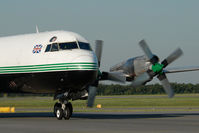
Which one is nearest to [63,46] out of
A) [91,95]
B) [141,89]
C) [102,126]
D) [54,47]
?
[54,47]

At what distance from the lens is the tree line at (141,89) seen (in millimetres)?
136125

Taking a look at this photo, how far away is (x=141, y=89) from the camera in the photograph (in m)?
141

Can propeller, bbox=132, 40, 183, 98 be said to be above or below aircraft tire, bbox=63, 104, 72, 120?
above

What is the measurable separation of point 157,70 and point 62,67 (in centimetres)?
728

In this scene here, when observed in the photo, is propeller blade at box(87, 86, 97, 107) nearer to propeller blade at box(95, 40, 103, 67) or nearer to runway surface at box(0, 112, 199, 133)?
runway surface at box(0, 112, 199, 133)

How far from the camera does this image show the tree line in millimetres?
136125

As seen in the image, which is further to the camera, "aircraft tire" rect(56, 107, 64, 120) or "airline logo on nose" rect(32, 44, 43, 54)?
"aircraft tire" rect(56, 107, 64, 120)

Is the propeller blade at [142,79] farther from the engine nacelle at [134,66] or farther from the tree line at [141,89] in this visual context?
the tree line at [141,89]

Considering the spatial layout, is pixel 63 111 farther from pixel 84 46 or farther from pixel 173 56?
pixel 173 56

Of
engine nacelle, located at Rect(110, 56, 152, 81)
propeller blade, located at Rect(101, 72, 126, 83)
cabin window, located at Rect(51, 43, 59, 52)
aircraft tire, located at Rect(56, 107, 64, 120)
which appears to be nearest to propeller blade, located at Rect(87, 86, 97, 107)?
propeller blade, located at Rect(101, 72, 126, 83)

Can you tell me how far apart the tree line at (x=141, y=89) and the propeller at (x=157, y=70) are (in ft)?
318

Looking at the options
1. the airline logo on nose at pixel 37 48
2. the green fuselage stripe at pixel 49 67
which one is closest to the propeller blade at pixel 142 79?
the green fuselage stripe at pixel 49 67

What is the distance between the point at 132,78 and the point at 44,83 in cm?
690

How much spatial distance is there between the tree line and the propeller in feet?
318
